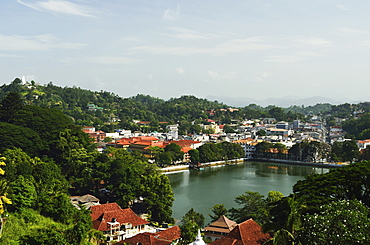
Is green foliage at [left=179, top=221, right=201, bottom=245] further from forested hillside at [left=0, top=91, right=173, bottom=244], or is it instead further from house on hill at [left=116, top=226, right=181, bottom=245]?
forested hillside at [left=0, top=91, right=173, bottom=244]

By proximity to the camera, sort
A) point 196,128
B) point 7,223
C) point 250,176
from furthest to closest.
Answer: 1. point 196,128
2. point 250,176
3. point 7,223

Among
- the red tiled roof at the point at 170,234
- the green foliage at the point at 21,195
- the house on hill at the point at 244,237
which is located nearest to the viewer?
the house on hill at the point at 244,237

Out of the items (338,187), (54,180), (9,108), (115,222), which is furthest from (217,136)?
(338,187)

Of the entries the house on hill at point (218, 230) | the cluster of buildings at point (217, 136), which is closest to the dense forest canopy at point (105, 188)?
the house on hill at point (218, 230)

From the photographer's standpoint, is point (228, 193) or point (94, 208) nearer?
point (94, 208)

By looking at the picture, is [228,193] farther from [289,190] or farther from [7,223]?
[7,223]

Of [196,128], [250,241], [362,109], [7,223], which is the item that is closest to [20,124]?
[7,223]

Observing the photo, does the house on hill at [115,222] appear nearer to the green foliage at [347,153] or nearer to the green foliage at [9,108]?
the green foliage at [9,108]
